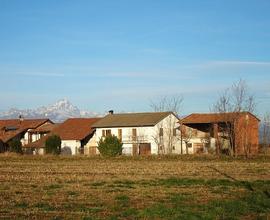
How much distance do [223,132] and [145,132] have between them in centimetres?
1227

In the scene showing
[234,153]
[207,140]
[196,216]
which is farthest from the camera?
[207,140]

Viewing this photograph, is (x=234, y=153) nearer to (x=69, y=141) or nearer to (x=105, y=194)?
(x=69, y=141)

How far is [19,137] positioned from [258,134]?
40.7m

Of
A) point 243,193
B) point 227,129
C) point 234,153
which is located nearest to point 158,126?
point 227,129

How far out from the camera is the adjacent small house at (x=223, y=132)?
67.0 meters

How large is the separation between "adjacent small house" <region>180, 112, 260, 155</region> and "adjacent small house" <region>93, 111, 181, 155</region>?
2.20m

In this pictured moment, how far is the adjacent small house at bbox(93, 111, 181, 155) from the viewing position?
79125mm

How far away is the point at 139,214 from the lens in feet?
48.4

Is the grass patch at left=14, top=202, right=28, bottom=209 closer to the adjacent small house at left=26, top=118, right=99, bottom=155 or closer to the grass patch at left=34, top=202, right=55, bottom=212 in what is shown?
the grass patch at left=34, top=202, right=55, bottom=212

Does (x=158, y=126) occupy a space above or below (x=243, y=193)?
above

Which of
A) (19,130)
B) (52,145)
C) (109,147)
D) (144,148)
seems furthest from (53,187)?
(19,130)

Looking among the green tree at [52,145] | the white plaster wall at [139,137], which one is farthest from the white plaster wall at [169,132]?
the green tree at [52,145]

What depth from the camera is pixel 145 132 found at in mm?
79812

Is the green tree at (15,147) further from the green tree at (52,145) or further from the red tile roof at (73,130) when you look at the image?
the green tree at (52,145)
